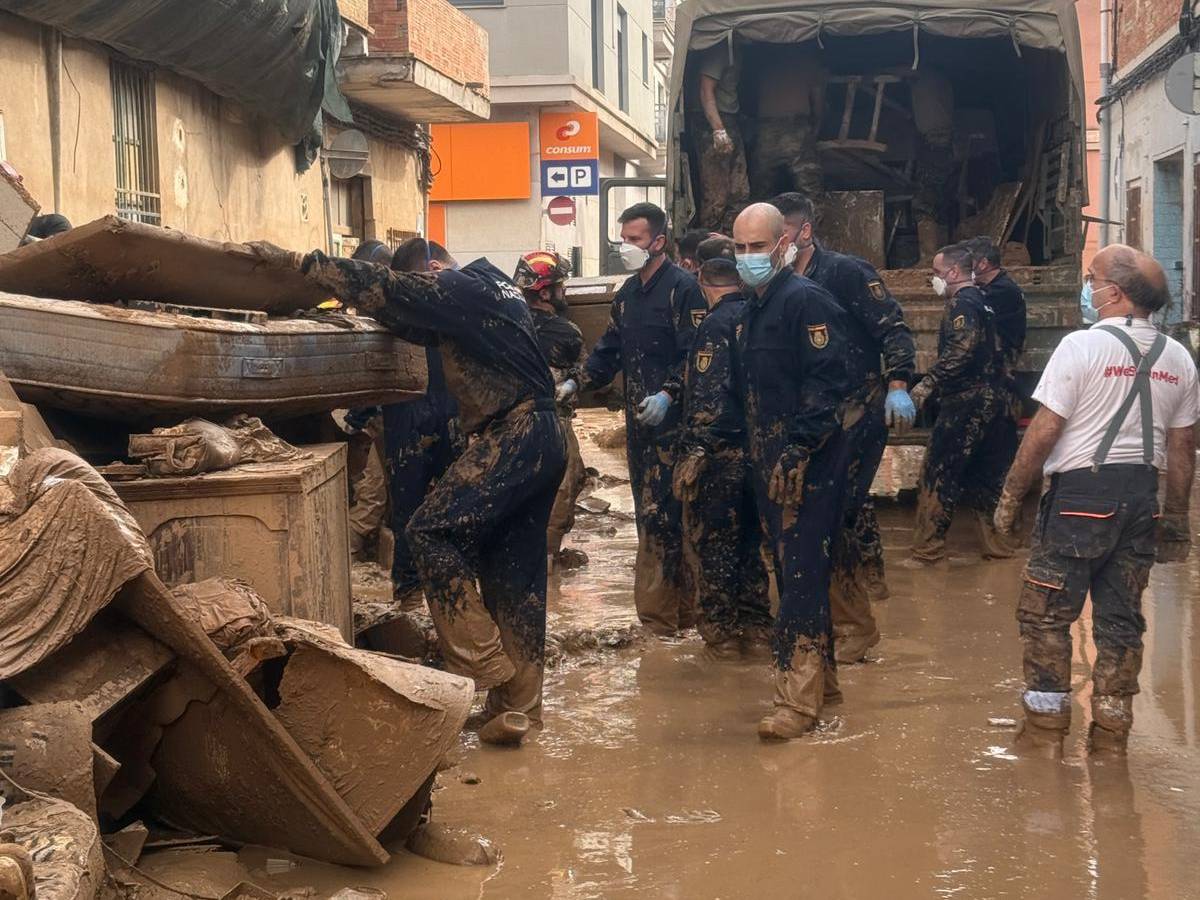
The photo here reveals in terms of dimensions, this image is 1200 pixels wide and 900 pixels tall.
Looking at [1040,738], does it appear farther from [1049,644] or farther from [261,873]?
[261,873]

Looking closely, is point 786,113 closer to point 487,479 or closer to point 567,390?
point 567,390

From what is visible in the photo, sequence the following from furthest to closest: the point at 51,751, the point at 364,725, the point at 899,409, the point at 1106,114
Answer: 1. the point at 1106,114
2. the point at 899,409
3. the point at 364,725
4. the point at 51,751

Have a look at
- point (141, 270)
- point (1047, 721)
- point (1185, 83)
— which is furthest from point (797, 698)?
point (1185, 83)

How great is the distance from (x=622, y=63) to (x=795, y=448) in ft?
105

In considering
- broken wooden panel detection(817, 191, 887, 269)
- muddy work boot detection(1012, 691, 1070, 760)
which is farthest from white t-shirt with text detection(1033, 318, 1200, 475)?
broken wooden panel detection(817, 191, 887, 269)

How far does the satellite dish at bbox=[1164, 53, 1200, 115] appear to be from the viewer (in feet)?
48.5

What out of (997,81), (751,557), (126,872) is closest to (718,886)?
(126,872)

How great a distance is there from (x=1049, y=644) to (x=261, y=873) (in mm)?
2747

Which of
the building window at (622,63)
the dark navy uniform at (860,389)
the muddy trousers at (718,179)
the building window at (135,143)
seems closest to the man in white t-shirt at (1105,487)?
the dark navy uniform at (860,389)

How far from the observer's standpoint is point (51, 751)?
3334 mm

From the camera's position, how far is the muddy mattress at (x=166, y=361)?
4.42 metres

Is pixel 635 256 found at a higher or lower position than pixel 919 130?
lower

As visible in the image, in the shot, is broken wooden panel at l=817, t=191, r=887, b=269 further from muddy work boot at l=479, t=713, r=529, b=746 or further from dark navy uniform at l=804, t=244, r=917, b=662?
muddy work boot at l=479, t=713, r=529, b=746

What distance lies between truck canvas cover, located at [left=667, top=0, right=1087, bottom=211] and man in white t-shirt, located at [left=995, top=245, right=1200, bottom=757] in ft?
17.0
